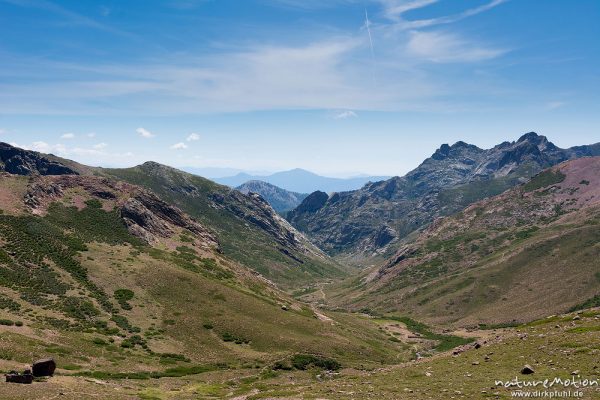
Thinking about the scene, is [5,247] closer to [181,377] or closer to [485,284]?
[181,377]

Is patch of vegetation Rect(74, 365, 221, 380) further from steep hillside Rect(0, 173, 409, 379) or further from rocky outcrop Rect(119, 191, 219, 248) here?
rocky outcrop Rect(119, 191, 219, 248)

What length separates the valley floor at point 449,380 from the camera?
113 feet

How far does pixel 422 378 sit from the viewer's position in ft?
142

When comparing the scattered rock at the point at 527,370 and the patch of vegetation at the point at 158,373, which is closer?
the scattered rock at the point at 527,370

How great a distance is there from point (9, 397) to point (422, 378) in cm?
3872

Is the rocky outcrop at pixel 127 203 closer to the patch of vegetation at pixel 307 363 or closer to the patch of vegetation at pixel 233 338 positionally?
the patch of vegetation at pixel 233 338

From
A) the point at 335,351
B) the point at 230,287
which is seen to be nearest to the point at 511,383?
the point at 335,351

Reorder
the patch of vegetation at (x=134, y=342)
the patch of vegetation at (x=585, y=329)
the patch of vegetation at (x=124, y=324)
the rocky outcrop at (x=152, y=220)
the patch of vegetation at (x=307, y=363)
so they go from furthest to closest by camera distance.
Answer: the rocky outcrop at (x=152, y=220), the patch of vegetation at (x=124, y=324), the patch of vegetation at (x=134, y=342), the patch of vegetation at (x=307, y=363), the patch of vegetation at (x=585, y=329)

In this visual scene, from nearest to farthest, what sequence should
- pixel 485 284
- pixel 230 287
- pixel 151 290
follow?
1. pixel 151 290
2. pixel 230 287
3. pixel 485 284

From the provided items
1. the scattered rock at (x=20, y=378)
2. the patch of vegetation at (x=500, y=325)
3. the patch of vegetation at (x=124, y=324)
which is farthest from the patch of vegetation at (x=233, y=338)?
the patch of vegetation at (x=500, y=325)

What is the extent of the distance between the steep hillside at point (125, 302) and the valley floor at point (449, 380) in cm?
973

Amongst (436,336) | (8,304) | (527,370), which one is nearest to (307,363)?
(527,370)

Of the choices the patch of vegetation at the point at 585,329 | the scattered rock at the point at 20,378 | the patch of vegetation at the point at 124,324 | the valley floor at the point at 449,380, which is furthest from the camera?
the patch of vegetation at the point at 124,324

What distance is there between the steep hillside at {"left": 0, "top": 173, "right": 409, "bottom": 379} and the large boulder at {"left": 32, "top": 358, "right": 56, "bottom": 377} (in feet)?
15.4
